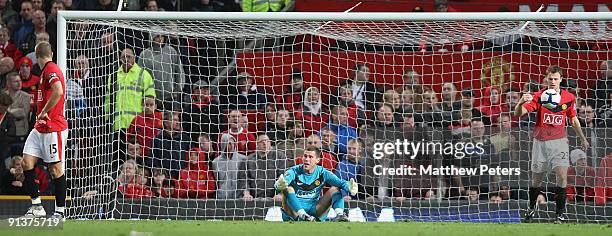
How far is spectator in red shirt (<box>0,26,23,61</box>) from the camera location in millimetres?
17922

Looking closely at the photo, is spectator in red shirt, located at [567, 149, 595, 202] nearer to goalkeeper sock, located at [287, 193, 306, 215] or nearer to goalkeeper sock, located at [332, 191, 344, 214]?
goalkeeper sock, located at [332, 191, 344, 214]

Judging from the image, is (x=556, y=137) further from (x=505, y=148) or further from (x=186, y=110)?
(x=186, y=110)

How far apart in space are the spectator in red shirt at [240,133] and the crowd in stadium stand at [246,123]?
13 mm

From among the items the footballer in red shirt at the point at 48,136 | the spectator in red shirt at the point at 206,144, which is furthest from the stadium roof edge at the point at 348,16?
the spectator in red shirt at the point at 206,144

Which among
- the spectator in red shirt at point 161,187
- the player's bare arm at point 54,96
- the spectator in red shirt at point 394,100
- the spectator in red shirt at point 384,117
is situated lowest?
the spectator in red shirt at point 161,187

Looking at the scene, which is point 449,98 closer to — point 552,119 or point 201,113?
point 552,119

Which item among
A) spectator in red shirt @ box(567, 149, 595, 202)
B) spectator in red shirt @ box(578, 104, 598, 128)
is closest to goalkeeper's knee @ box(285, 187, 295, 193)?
spectator in red shirt @ box(567, 149, 595, 202)

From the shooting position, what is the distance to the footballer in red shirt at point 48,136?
12453mm

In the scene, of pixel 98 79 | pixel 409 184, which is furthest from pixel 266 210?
pixel 98 79

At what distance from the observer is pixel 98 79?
1609 cm

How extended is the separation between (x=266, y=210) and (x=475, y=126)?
279 centimetres

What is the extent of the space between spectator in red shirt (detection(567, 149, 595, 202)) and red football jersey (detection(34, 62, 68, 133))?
6.38 meters

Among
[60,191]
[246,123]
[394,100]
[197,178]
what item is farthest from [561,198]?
[60,191]

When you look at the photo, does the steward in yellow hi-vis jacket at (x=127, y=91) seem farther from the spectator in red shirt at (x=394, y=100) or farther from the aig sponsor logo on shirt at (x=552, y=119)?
the aig sponsor logo on shirt at (x=552, y=119)
